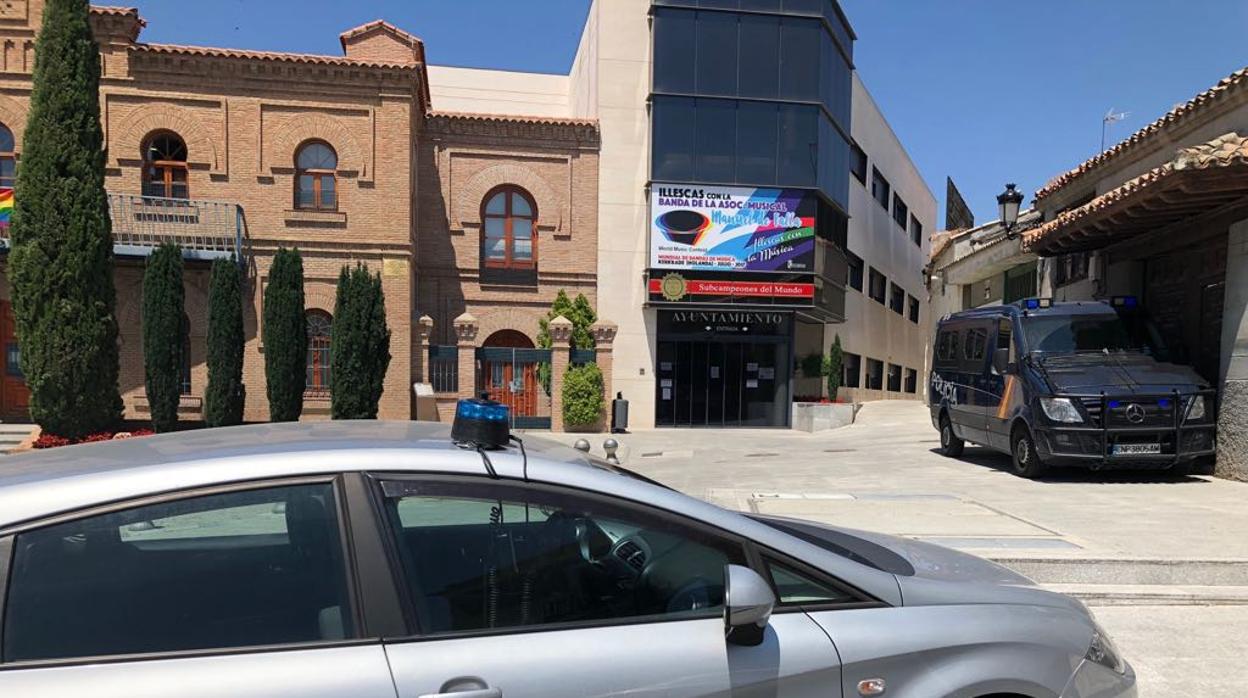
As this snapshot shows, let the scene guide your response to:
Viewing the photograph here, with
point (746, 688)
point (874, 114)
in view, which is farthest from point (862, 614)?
point (874, 114)

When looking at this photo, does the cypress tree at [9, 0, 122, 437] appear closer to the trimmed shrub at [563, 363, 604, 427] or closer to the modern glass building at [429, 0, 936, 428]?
the modern glass building at [429, 0, 936, 428]

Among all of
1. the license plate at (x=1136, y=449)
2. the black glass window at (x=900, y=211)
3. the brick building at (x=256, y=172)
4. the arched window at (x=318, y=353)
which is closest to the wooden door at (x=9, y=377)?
the brick building at (x=256, y=172)

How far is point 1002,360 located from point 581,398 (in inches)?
478

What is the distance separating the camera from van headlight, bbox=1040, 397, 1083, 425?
9344mm

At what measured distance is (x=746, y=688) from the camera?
6.46 feet

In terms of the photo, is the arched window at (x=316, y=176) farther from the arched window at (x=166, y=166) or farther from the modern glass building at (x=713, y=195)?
the modern glass building at (x=713, y=195)

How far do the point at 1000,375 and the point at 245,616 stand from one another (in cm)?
1092

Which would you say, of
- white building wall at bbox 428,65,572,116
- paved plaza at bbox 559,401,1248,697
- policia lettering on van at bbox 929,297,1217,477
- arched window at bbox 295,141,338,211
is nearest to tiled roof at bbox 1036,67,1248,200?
policia lettering on van at bbox 929,297,1217,477

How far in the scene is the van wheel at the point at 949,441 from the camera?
13.2 m

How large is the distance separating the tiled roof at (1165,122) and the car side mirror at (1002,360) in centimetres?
467

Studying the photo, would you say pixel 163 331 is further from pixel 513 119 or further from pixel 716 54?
pixel 716 54

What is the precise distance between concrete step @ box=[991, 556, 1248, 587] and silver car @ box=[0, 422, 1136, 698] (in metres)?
3.44

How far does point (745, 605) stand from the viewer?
1.95m

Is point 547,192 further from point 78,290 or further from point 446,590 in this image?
point 446,590
